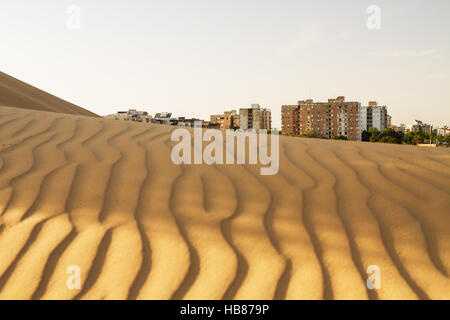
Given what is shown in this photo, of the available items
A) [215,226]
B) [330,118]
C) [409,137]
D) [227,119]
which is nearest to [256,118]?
[227,119]

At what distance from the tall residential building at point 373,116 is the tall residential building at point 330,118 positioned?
5158 millimetres

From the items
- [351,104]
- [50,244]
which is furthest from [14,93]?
[351,104]

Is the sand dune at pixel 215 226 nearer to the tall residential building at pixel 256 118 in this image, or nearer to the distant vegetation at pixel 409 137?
the distant vegetation at pixel 409 137

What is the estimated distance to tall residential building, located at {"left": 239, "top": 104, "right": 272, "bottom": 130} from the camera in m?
72.1

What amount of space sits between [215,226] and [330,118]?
82090 mm

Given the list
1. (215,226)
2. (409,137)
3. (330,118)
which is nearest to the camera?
(215,226)

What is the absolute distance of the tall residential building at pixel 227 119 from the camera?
76125 millimetres

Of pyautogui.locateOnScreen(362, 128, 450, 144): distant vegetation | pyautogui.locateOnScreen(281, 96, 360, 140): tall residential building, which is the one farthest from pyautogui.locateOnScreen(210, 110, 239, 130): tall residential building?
pyautogui.locateOnScreen(362, 128, 450, 144): distant vegetation

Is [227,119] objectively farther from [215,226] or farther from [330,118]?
[215,226]

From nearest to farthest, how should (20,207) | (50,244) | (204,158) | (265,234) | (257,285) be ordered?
1. (257,285)
2. (50,244)
3. (265,234)
4. (20,207)
5. (204,158)

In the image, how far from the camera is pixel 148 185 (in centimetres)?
268

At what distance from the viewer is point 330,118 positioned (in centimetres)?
8056
